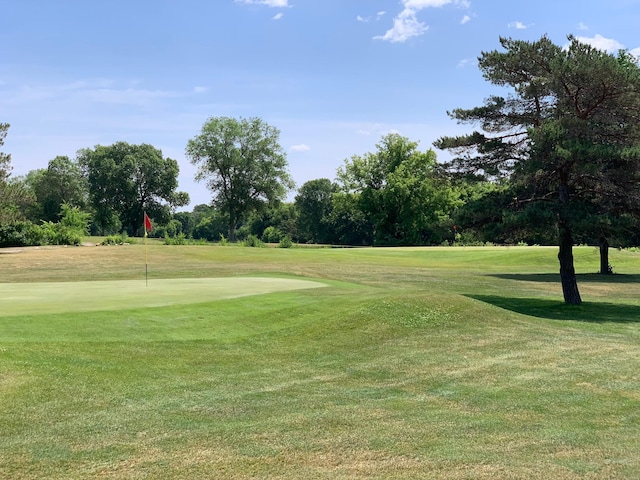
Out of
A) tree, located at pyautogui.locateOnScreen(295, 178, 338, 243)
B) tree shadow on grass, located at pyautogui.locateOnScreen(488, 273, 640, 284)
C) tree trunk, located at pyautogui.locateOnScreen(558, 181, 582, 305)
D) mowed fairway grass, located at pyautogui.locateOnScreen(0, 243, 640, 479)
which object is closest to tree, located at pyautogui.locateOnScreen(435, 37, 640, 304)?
tree trunk, located at pyautogui.locateOnScreen(558, 181, 582, 305)

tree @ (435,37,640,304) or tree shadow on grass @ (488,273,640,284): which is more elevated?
tree @ (435,37,640,304)

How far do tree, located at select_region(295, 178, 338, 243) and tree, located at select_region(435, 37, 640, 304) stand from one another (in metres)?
87.8

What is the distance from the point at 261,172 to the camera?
79.1m

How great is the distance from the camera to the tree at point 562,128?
20.2 m

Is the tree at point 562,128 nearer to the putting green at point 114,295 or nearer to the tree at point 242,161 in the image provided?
the putting green at point 114,295

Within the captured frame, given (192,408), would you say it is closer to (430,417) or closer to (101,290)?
(430,417)

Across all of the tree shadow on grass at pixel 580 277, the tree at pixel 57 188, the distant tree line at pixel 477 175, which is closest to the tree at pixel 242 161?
the distant tree line at pixel 477 175

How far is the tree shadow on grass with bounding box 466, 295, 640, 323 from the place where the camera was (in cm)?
1955

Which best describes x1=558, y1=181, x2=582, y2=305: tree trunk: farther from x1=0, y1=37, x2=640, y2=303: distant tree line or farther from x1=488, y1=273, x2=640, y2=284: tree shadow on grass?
x1=488, y1=273, x2=640, y2=284: tree shadow on grass

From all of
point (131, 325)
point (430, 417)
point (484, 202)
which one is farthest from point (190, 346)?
point (484, 202)

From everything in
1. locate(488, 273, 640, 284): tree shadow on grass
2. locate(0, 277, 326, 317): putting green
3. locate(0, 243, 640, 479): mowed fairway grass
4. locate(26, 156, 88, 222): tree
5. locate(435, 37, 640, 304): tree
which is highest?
locate(26, 156, 88, 222): tree

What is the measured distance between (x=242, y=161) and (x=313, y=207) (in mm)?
38620

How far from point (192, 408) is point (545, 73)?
777 inches

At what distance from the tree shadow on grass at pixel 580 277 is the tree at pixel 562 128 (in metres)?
13.4
